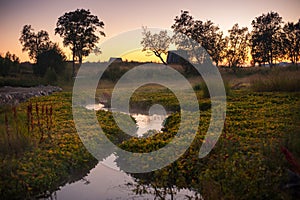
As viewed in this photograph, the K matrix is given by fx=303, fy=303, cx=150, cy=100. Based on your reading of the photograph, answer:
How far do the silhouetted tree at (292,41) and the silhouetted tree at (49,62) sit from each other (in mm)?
29689

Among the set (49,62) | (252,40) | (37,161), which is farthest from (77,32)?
(37,161)

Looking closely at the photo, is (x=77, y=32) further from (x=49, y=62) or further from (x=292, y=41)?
(x=292, y=41)

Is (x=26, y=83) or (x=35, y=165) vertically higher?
(x=26, y=83)

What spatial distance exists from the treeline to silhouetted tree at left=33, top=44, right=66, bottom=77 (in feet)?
48.8

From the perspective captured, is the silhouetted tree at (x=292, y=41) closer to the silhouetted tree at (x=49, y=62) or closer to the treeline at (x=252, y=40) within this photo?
the treeline at (x=252, y=40)

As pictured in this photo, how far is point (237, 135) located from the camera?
25.4ft

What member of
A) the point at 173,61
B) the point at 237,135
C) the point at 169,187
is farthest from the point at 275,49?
the point at 169,187

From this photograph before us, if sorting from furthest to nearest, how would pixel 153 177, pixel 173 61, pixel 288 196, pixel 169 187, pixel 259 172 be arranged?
→ pixel 173 61 → pixel 153 177 → pixel 169 187 → pixel 259 172 → pixel 288 196

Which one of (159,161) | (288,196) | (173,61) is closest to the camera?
(288,196)

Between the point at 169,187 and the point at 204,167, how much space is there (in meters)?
0.81

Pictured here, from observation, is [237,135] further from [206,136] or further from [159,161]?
[159,161]

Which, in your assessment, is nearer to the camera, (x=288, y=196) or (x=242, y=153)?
(x=288, y=196)

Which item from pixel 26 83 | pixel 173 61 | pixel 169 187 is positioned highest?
pixel 173 61

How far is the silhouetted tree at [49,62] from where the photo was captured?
32.1m
